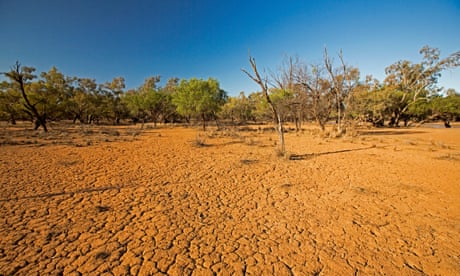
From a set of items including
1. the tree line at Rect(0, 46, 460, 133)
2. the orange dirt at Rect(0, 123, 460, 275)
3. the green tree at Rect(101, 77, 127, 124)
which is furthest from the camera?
the green tree at Rect(101, 77, 127, 124)

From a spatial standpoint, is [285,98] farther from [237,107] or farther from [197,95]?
[237,107]

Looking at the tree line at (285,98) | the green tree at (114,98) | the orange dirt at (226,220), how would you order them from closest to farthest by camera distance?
the orange dirt at (226,220), the tree line at (285,98), the green tree at (114,98)

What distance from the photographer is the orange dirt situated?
280 centimetres

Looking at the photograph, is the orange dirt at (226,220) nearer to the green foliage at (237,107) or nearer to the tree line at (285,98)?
the tree line at (285,98)

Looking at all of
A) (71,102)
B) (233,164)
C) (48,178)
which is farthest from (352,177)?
(71,102)

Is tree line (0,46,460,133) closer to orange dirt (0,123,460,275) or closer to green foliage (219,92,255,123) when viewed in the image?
orange dirt (0,123,460,275)

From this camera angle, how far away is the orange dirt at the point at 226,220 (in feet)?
9.19

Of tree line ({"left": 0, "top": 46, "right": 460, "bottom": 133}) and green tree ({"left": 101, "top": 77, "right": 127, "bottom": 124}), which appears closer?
tree line ({"left": 0, "top": 46, "right": 460, "bottom": 133})

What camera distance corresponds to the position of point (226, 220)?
4.00 m

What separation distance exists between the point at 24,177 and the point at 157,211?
5.35 m

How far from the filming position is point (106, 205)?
4441 millimetres

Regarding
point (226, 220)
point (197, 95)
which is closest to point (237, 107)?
point (197, 95)

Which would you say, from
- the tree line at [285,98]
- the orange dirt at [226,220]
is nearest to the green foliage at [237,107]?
the tree line at [285,98]

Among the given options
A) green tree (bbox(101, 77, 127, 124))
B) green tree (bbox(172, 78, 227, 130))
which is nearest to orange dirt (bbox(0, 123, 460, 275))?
green tree (bbox(172, 78, 227, 130))
